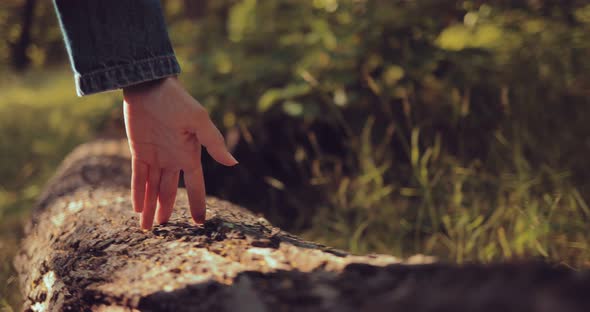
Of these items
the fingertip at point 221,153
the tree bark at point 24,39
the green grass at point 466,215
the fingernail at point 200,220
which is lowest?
the green grass at point 466,215

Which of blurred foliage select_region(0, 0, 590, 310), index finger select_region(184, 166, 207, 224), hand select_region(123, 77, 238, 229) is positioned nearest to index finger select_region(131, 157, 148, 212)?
hand select_region(123, 77, 238, 229)

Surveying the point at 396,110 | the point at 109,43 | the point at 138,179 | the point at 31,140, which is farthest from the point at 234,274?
the point at 31,140

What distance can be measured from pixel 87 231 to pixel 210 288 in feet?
2.40

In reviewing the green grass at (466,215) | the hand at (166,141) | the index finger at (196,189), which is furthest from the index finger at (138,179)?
the green grass at (466,215)

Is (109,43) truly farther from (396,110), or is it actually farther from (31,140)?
(31,140)

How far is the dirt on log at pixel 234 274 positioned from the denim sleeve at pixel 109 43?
42cm

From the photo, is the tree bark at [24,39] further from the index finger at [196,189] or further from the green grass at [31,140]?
the index finger at [196,189]

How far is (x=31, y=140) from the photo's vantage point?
5617 mm

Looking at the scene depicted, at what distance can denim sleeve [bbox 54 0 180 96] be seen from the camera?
4.03 feet

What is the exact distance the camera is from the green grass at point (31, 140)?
321 centimetres

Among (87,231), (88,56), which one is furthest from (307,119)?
(88,56)

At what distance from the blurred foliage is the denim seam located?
4.12 ft

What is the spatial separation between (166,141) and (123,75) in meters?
0.19

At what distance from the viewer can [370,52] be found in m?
2.99
